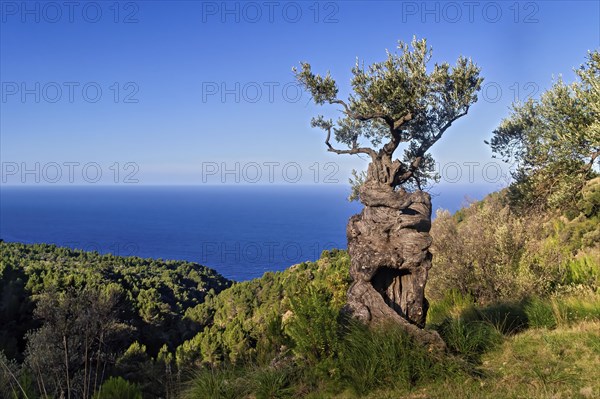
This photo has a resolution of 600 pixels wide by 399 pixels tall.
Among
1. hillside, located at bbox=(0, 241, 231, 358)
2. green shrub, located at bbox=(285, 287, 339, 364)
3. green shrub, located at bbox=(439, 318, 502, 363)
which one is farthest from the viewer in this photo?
hillside, located at bbox=(0, 241, 231, 358)

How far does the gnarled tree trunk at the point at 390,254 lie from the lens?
386 inches

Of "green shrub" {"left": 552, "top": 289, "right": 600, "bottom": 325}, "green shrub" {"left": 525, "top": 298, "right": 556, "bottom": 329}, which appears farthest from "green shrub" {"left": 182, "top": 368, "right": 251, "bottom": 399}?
"green shrub" {"left": 552, "top": 289, "right": 600, "bottom": 325}

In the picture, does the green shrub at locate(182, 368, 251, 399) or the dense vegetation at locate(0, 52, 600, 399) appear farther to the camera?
the green shrub at locate(182, 368, 251, 399)

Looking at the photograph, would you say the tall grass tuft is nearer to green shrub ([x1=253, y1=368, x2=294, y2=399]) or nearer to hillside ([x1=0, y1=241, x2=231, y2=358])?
green shrub ([x1=253, y1=368, x2=294, y2=399])

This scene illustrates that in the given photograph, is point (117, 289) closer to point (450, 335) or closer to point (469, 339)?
point (450, 335)

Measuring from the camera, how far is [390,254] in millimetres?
9938

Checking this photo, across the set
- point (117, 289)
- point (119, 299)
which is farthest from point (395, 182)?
point (117, 289)

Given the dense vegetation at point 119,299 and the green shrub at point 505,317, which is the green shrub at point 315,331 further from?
the dense vegetation at point 119,299

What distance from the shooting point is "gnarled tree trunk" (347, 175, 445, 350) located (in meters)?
9.80

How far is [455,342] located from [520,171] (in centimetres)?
1104

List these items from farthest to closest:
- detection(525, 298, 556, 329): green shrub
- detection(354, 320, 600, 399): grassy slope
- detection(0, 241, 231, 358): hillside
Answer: detection(0, 241, 231, 358): hillside < detection(525, 298, 556, 329): green shrub < detection(354, 320, 600, 399): grassy slope

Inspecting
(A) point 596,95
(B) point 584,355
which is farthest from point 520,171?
(B) point 584,355

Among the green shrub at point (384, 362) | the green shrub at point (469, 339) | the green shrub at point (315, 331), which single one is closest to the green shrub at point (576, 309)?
the green shrub at point (469, 339)

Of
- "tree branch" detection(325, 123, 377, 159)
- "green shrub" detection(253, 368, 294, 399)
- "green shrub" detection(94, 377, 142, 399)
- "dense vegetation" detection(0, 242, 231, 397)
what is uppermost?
"tree branch" detection(325, 123, 377, 159)
